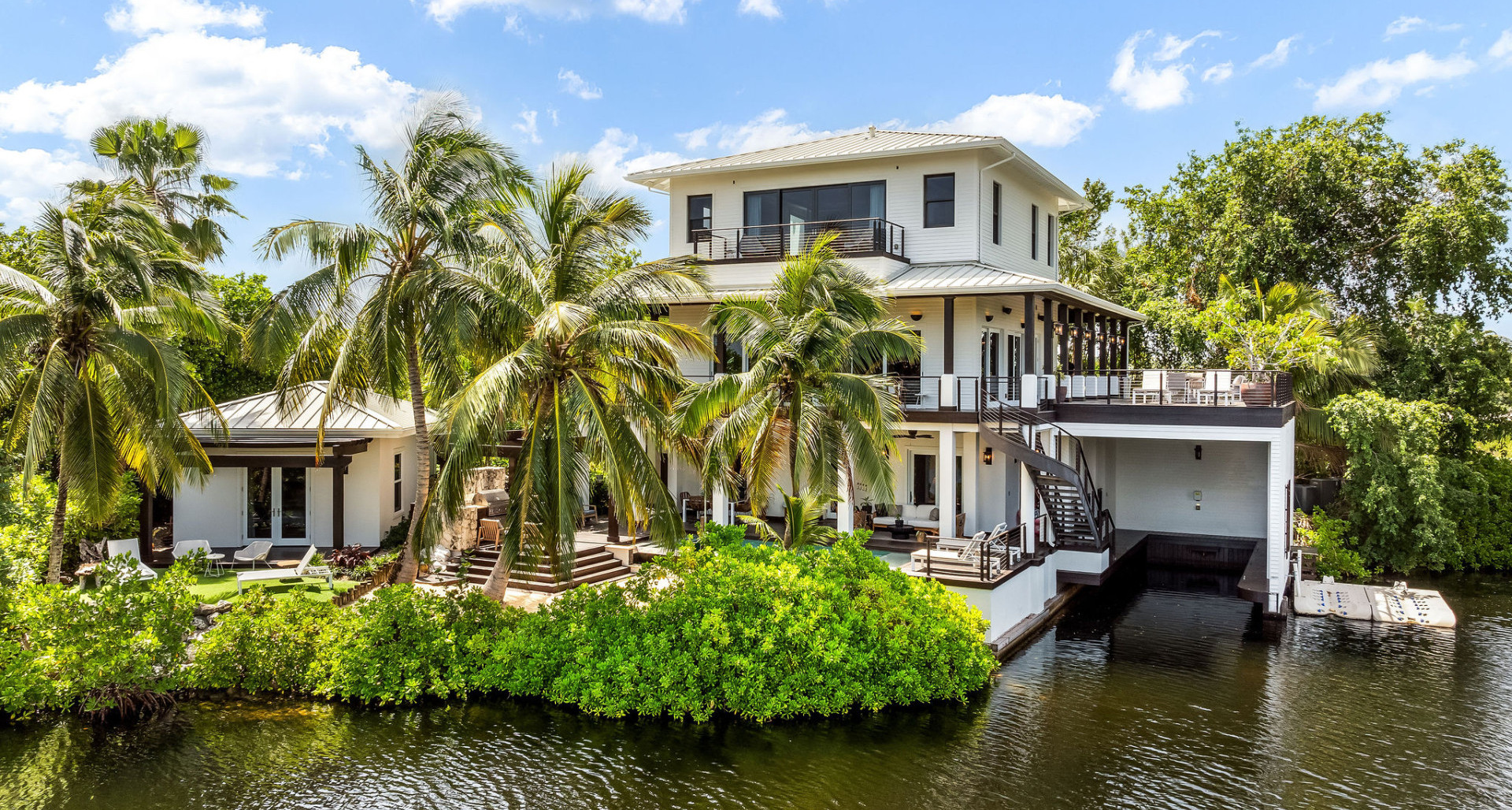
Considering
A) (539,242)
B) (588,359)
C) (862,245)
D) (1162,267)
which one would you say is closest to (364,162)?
(539,242)

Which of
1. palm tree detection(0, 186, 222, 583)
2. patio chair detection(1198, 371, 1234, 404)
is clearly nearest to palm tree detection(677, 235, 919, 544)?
patio chair detection(1198, 371, 1234, 404)

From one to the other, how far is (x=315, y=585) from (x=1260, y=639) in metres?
17.6

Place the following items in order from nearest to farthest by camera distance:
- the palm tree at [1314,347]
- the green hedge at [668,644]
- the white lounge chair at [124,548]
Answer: the green hedge at [668,644]
the white lounge chair at [124,548]
the palm tree at [1314,347]

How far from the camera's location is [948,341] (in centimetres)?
2066

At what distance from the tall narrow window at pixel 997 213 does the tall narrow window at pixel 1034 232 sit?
7.90 ft

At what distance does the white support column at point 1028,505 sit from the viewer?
18.9 metres

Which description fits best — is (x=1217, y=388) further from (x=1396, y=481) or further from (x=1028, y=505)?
(x=1396, y=481)

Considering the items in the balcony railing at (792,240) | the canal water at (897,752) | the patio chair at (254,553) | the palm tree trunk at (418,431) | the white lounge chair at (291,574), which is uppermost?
the balcony railing at (792,240)

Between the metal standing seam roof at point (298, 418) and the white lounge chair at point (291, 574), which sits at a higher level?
the metal standing seam roof at point (298, 418)

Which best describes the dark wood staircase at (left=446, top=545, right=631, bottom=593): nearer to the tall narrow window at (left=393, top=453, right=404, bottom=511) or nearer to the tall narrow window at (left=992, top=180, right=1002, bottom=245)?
the tall narrow window at (left=393, top=453, right=404, bottom=511)

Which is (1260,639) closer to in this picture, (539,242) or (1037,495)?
(1037,495)

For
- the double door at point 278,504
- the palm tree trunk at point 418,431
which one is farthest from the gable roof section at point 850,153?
the double door at point 278,504

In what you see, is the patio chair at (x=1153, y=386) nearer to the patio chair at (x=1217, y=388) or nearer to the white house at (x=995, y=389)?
the white house at (x=995, y=389)

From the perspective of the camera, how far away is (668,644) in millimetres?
13914
